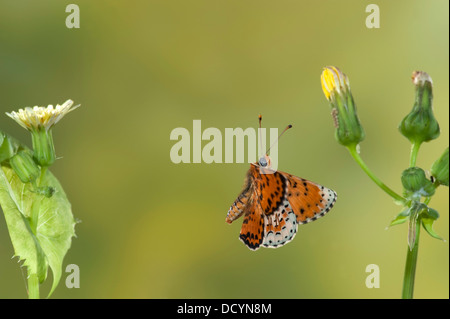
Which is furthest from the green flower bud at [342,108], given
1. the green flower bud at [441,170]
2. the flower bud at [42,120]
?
the flower bud at [42,120]

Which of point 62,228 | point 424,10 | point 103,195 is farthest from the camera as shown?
point 424,10

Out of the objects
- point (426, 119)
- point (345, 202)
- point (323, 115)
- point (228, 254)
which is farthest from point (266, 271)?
point (426, 119)

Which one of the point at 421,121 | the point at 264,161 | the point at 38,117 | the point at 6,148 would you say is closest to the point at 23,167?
the point at 6,148

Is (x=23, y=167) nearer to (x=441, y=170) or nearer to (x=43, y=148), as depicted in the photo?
(x=43, y=148)

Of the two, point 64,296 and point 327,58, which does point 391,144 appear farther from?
point 64,296

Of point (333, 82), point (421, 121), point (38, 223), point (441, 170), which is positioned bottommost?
point (38, 223)

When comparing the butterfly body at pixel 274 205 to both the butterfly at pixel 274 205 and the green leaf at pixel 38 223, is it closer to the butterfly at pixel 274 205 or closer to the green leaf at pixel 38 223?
the butterfly at pixel 274 205
